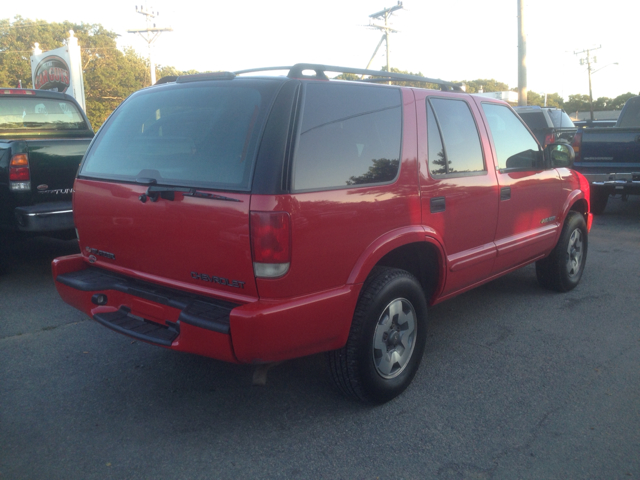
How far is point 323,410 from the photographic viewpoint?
129 inches

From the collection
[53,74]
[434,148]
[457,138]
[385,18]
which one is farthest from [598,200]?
[385,18]

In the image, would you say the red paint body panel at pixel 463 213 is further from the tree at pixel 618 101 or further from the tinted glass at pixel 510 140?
the tree at pixel 618 101

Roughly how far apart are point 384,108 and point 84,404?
2.44 metres

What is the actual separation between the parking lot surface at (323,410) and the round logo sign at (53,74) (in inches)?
780

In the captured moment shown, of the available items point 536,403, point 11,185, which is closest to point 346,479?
point 536,403

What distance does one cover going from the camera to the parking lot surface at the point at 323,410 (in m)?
2.74

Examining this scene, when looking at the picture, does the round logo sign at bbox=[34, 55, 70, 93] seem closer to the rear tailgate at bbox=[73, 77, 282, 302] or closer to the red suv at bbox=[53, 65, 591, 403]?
the rear tailgate at bbox=[73, 77, 282, 302]

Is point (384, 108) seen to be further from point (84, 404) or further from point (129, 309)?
point (84, 404)

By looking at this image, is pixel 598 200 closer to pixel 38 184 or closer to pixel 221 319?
pixel 38 184

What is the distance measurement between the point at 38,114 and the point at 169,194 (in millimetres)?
5445

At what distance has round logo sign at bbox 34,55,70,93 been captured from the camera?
22.0m

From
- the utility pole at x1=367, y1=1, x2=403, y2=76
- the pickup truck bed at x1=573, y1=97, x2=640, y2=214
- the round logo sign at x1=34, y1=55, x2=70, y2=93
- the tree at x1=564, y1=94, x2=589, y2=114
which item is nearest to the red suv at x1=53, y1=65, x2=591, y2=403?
the pickup truck bed at x1=573, y1=97, x2=640, y2=214

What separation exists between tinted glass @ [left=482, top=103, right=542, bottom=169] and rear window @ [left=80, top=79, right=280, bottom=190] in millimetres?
2116

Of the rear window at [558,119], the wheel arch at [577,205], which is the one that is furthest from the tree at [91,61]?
the wheel arch at [577,205]
